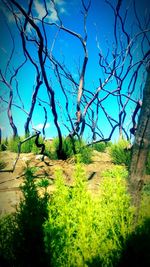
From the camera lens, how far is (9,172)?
7105 mm

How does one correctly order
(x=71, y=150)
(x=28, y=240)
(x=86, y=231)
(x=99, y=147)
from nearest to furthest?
1. (x=86, y=231)
2. (x=28, y=240)
3. (x=71, y=150)
4. (x=99, y=147)

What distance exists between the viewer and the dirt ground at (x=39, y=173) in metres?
5.60

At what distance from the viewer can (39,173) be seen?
22.5 feet

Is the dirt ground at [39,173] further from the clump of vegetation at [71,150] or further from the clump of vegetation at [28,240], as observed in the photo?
the clump of vegetation at [28,240]

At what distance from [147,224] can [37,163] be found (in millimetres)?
5090

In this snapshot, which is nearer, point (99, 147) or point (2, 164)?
point (2, 164)

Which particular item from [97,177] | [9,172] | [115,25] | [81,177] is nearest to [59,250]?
[81,177]

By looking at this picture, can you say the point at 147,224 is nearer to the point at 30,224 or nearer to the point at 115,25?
the point at 30,224

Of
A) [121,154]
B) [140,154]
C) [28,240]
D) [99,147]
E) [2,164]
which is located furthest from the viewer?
[99,147]

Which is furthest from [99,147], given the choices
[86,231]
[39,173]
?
[86,231]

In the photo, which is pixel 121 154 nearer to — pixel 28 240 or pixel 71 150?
pixel 71 150

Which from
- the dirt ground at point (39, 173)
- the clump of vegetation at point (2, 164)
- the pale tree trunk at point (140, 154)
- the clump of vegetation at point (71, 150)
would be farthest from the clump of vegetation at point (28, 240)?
Answer: the clump of vegetation at point (71, 150)

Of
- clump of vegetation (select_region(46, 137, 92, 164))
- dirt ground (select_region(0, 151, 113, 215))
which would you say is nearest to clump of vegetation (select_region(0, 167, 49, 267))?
dirt ground (select_region(0, 151, 113, 215))

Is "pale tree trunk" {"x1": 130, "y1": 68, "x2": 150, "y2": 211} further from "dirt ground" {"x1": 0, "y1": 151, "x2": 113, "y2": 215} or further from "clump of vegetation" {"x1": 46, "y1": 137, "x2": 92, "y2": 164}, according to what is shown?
"clump of vegetation" {"x1": 46, "y1": 137, "x2": 92, "y2": 164}
